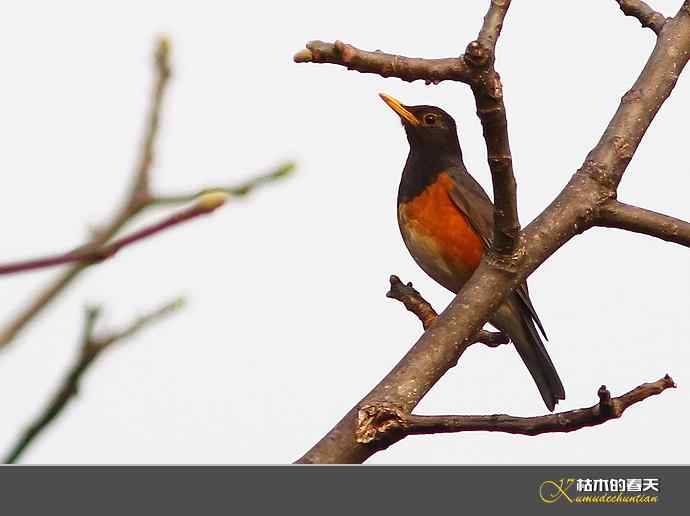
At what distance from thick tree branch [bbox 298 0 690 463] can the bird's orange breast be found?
282 centimetres

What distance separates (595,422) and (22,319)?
2673 mm

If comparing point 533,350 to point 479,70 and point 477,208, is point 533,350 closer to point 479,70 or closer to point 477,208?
point 477,208

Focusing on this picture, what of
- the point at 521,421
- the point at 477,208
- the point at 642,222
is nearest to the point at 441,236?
the point at 477,208

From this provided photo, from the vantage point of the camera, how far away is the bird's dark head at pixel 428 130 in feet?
27.6

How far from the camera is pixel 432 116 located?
335 inches

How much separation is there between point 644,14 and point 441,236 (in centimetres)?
273

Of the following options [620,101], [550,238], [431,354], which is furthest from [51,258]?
[620,101]

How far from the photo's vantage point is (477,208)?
7.72 meters

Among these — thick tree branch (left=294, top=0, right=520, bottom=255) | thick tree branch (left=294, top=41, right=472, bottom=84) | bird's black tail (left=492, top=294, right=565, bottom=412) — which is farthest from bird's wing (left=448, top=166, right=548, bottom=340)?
thick tree branch (left=294, top=41, right=472, bottom=84)

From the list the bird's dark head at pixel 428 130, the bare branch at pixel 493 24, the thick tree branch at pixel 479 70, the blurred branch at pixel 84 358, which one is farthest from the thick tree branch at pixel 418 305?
the blurred branch at pixel 84 358

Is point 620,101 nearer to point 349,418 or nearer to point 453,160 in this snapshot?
point 349,418

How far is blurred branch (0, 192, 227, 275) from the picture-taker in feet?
3.09

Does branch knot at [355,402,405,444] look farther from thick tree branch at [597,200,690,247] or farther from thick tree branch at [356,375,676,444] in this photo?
thick tree branch at [597,200,690,247]

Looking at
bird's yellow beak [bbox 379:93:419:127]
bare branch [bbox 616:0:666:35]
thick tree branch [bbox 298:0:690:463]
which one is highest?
bird's yellow beak [bbox 379:93:419:127]
